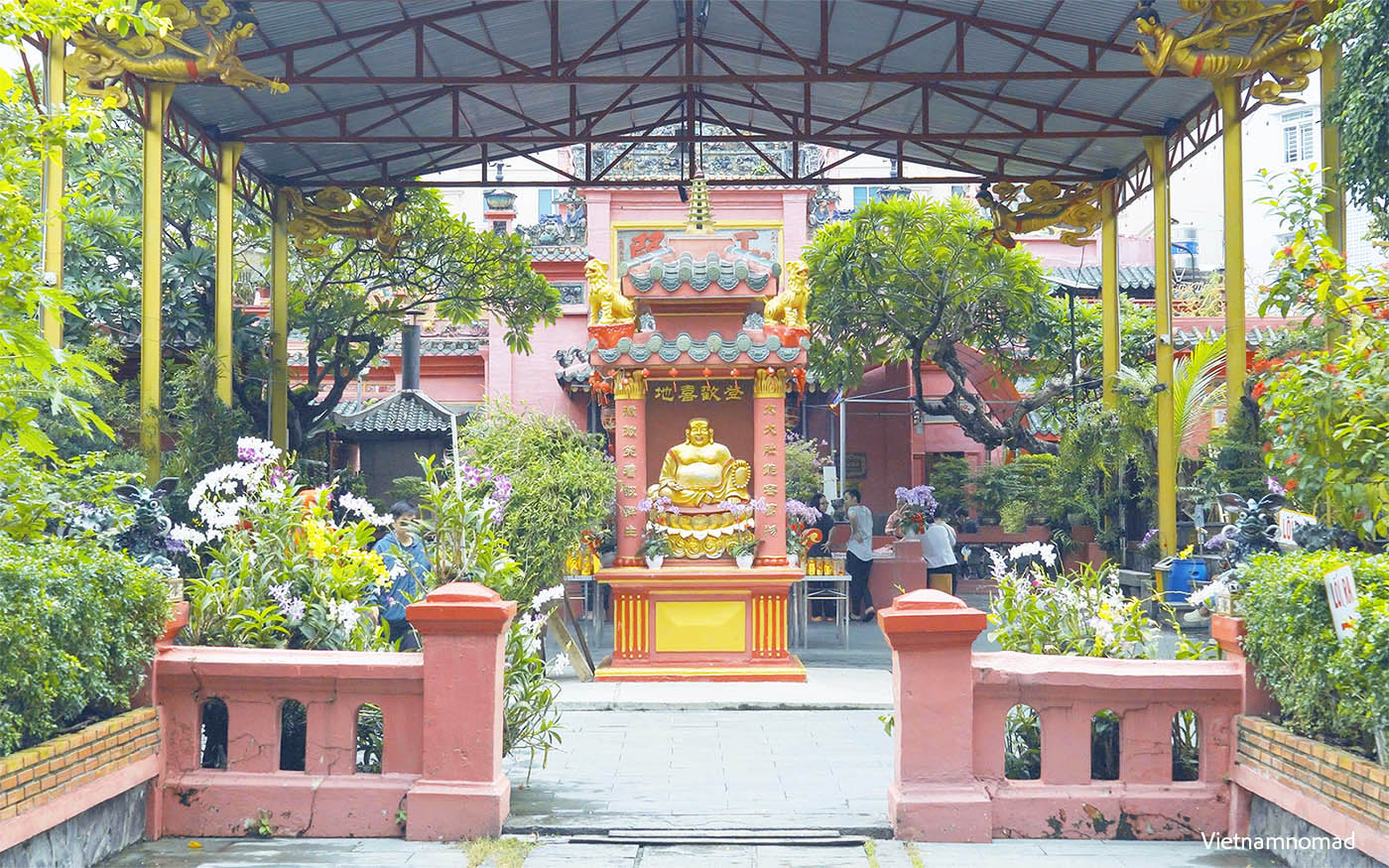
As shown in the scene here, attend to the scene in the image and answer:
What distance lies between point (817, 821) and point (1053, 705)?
4.09 feet

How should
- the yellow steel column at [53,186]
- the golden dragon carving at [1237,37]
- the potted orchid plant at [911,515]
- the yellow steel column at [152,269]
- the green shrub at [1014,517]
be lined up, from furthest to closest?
the green shrub at [1014,517], the potted orchid plant at [911,515], the yellow steel column at [152,269], the golden dragon carving at [1237,37], the yellow steel column at [53,186]

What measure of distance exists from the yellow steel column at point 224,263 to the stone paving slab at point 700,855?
38.3ft

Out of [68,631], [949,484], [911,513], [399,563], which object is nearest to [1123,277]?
[949,484]

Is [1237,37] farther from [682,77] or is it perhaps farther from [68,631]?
[68,631]

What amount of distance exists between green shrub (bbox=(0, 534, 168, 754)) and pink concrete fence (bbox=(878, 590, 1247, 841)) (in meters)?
3.37

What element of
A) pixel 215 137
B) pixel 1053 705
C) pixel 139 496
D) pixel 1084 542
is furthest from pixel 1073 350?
pixel 139 496

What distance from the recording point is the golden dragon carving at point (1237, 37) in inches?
542

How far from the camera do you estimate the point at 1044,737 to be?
6.60 meters

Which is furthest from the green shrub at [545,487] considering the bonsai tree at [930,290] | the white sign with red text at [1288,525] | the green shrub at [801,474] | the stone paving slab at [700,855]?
the bonsai tree at [930,290]

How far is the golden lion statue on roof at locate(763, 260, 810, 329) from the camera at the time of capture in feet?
43.2

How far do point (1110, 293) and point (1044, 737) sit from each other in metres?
14.5

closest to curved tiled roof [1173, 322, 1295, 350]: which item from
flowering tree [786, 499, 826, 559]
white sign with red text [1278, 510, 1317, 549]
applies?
flowering tree [786, 499, 826, 559]

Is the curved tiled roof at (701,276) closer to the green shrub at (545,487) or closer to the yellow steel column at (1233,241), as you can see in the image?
the green shrub at (545,487)

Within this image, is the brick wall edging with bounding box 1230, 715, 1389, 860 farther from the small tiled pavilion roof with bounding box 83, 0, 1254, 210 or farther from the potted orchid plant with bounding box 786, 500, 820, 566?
the small tiled pavilion roof with bounding box 83, 0, 1254, 210
